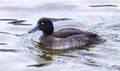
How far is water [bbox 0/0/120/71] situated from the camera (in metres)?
13.6

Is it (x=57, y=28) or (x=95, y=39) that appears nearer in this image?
(x=95, y=39)

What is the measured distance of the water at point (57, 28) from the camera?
1359 centimetres

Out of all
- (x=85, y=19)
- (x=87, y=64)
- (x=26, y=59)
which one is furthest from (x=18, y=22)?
(x=87, y=64)

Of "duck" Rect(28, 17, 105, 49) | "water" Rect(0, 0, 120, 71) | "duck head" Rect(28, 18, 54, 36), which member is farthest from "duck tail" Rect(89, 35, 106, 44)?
"duck head" Rect(28, 18, 54, 36)

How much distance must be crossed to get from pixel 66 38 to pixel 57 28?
1.48 meters

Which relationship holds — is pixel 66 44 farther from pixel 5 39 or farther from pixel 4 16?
pixel 4 16

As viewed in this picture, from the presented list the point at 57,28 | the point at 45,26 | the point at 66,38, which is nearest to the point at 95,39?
the point at 66,38

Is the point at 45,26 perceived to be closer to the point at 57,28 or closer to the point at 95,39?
the point at 57,28

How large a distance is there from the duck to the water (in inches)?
14.9

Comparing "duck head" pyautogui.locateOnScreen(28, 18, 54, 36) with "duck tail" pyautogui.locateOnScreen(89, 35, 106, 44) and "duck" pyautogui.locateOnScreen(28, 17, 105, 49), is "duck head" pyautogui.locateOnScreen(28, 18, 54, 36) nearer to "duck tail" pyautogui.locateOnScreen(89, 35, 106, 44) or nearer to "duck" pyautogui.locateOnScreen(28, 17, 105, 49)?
"duck" pyautogui.locateOnScreen(28, 17, 105, 49)

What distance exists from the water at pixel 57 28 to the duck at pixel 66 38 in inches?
14.9

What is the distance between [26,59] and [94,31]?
2.81 meters

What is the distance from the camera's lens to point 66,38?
15.2 metres

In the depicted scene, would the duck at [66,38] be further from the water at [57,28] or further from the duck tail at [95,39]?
the water at [57,28]
